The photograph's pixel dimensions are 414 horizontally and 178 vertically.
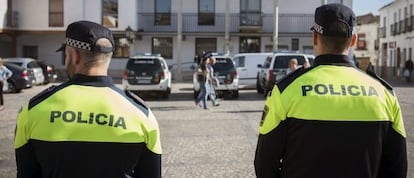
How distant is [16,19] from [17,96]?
1537 centimetres

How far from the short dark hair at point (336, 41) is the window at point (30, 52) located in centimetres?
3786

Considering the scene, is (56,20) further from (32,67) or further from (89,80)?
(89,80)

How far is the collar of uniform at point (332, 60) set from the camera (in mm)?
3055

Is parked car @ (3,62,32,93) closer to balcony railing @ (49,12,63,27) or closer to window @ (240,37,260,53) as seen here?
balcony railing @ (49,12,63,27)

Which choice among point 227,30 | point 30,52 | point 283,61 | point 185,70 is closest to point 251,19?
point 227,30

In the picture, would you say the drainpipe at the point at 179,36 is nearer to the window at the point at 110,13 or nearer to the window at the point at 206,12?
the window at the point at 206,12

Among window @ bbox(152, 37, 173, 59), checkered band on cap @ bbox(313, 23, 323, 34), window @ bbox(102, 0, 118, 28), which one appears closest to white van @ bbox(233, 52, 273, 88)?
window @ bbox(152, 37, 173, 59)

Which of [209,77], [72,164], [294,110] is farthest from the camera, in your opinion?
[209,77]

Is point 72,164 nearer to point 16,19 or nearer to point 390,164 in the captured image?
point 390,164

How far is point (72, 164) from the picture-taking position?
106 inches

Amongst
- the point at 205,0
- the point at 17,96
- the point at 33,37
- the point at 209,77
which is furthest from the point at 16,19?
the point at 209,77

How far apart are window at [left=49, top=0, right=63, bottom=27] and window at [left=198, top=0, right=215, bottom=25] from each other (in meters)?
9.14

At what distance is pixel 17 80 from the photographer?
24281mm

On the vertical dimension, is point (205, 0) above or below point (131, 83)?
above
